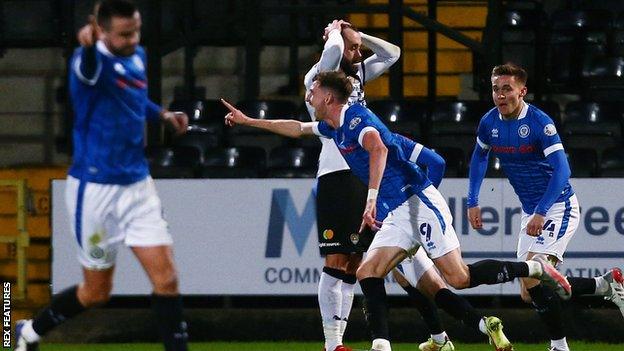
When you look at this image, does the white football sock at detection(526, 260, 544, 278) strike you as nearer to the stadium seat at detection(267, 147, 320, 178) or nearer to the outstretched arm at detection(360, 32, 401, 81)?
the outstretched arm at detection(360, 32, 401, 81)

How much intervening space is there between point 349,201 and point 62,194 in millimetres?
2999

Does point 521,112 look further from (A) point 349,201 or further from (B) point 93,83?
(B) point 93,83

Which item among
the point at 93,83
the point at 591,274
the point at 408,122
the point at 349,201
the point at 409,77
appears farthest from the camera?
the point at 409,77

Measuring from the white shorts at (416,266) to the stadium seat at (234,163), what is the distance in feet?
11.0

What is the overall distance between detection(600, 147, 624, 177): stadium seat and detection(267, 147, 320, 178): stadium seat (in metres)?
2.37

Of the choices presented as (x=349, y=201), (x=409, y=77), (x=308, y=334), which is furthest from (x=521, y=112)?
(x=409, y=77)

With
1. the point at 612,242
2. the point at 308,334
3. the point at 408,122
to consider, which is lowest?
the point at 308,334

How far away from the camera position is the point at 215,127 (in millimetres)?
14570

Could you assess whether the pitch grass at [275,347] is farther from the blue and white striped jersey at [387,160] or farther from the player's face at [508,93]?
the blue and white striped jersey at [387,160]

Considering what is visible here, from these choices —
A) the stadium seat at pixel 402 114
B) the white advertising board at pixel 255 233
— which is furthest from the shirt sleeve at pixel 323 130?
the stadium seat at pixel 402 114

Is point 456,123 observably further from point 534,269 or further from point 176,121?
point 176,121

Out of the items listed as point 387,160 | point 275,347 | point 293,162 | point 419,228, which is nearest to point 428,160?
point 387,160

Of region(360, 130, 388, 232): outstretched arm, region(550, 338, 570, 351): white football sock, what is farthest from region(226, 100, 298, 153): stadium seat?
region(360, 130, 388, 232): outstretched arm

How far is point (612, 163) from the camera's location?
41.3ft
